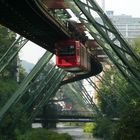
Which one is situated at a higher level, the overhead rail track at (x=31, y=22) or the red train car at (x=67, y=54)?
the overhead rail track at (x=31, y=22)

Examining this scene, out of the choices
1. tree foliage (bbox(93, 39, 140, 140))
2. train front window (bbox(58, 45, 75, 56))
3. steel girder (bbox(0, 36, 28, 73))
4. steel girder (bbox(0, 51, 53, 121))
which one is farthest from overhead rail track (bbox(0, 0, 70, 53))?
steel girder (bbox(0, 51, 53, 121))

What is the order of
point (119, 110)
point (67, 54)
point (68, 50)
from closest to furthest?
point (67, 54) < point (68, 50) < point (119, 110)

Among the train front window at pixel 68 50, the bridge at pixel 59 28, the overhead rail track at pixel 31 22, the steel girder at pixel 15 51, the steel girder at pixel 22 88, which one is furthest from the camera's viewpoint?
the steel girder at pixel 22 88

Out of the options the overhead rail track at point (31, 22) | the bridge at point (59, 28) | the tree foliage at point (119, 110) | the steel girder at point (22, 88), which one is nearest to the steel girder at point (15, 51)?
the bridge at point (59, 28)

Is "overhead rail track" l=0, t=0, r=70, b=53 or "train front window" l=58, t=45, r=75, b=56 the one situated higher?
"overhead rail track" l=0, t=0, r=70, b=53

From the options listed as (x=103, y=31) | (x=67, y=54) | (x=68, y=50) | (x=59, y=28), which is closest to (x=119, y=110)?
(x=68, y=50)

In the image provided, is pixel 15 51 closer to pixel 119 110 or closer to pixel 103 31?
pixel 103 31

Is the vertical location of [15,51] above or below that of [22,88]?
above

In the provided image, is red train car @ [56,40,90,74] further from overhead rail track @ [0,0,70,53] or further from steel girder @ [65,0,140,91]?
steel girder @ [65,0,140,91]

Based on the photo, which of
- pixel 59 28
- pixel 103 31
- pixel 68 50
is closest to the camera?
pixel 103 31

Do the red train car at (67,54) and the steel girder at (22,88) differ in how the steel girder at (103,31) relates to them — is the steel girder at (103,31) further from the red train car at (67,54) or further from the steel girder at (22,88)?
the steel girder at (22,88)

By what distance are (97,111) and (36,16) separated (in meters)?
61.4

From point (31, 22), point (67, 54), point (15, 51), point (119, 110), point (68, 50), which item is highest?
point (15, 51)

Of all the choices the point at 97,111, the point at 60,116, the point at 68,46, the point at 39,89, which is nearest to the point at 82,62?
the point at 68,46
